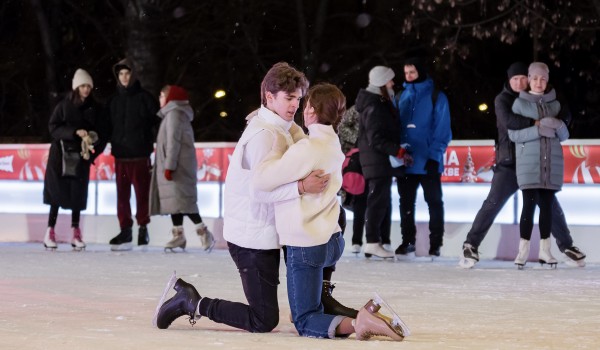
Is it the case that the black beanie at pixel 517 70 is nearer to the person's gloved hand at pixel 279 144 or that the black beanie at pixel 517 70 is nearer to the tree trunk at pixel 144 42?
the person's gloved hand at pixel 279 144

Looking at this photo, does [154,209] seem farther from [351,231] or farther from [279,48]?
[279,48]

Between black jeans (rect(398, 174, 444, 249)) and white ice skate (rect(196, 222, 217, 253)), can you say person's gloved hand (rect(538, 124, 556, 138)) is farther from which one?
white ice skate (rect(196, 222, 217, 253))

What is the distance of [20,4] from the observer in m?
32.5

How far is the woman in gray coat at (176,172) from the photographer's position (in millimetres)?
13555

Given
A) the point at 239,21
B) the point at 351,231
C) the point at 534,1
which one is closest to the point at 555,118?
the point at 351,231

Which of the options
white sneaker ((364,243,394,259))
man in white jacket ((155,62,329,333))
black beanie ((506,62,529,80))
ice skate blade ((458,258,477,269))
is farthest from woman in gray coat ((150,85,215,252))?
man in white jacket ((155,62,329,333))

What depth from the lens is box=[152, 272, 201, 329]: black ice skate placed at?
6.79 meters

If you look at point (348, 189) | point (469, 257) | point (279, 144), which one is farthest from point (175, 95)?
point (279, 144)

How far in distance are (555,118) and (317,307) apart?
5.24 metres

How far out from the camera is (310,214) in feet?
21.6

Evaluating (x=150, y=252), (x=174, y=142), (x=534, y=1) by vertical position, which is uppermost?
(x=534, y=1)

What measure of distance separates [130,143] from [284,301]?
5672mm

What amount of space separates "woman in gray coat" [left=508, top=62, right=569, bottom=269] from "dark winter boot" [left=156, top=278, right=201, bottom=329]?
5030mm

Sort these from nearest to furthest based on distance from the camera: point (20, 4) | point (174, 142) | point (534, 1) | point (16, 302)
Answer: point (16, 302), point (174, 142), point (534, 1), point (20, 4)
